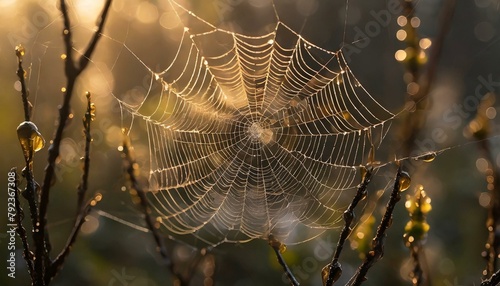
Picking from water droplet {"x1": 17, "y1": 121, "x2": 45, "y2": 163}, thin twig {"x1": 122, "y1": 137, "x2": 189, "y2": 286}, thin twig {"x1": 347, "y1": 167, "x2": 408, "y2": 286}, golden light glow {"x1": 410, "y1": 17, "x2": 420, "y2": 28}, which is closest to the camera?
thin twig {"x1": 122, "y1": 137, "x2": 189, "y2": 286}

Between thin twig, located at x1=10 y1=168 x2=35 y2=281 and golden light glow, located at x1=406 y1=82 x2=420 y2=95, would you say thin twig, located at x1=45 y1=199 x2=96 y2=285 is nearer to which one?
thin twig, located at x1=10 y1=168 x2=35 y2=281

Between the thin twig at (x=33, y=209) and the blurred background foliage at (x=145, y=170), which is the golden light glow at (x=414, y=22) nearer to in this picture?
the thin twig at (x=33, y=209)

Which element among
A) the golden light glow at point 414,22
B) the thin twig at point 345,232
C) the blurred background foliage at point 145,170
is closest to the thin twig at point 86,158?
the thin twig at point 345,232

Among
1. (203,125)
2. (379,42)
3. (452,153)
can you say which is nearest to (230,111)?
(203,125)

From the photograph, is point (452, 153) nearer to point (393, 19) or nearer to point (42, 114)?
point (393, 19)

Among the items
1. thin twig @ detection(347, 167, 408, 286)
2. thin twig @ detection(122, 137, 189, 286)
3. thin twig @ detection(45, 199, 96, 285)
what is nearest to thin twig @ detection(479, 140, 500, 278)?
thin twig @ detection(347, 167, 408, 286)

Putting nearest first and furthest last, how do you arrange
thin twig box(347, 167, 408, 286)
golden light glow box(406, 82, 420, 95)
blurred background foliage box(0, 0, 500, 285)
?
1. thin twig box(347, 167, 408, 286)
2. golden light glow box(406, 82, 420, 95)
3. blurred background foliage box(0, 0, 500, 285)

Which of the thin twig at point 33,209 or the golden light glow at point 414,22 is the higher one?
the golden light glow at point 414,22

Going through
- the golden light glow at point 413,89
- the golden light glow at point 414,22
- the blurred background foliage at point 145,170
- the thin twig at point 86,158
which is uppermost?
the golden light glow at point 414,22

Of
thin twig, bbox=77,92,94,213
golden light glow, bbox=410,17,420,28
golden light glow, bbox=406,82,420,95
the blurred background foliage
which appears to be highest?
golden light glow, bbox=410,17,420,28

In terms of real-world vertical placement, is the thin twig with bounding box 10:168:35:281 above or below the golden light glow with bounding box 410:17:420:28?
below

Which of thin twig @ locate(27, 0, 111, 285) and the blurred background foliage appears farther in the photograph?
the blurred background foliage
